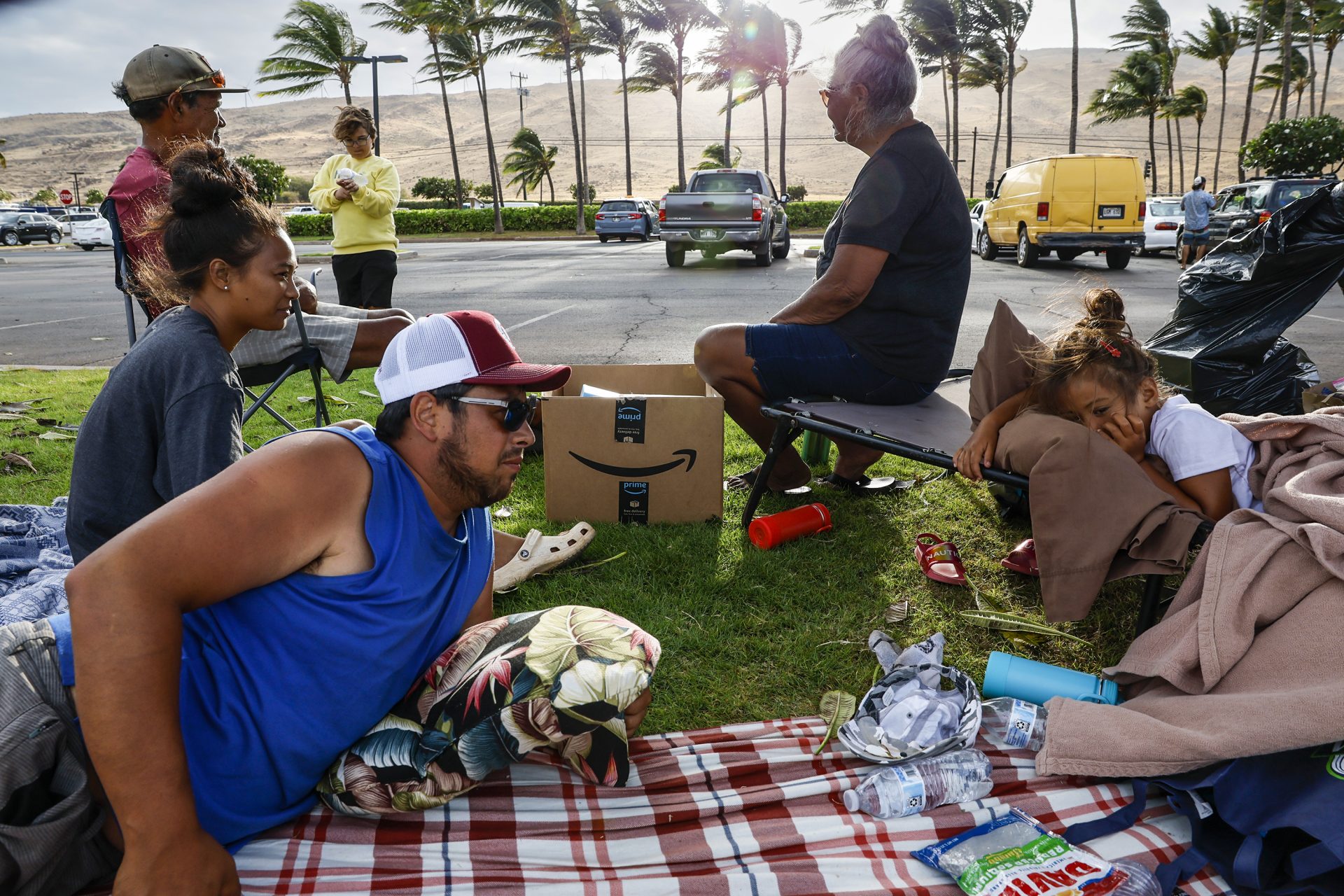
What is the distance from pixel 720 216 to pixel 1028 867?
51.2 ft

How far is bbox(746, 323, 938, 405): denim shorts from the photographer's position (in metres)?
3.76

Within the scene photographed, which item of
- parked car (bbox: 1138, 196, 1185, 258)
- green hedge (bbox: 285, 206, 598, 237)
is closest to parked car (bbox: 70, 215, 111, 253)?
green hedge (bbox: 285, 206, 598, 237)

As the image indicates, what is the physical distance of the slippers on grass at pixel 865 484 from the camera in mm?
4258

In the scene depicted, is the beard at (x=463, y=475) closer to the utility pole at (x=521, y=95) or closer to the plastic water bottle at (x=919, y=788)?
the plastic water bottle at (x=919, y=788)

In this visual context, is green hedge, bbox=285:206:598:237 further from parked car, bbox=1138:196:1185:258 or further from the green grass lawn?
the green grass lawn

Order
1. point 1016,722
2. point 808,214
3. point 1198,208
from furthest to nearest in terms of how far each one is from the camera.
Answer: point 808,214, point 1198,208, point 1016,722

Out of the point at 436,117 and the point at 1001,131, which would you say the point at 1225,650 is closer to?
the point at 1001,131

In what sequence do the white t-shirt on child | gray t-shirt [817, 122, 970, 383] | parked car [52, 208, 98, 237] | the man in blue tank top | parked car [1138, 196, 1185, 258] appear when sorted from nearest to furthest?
the man in blue tank top → the white t-shirt on child → gray t-shirt [817, 122, 970, 383] → parked car [1138, 196, 1185, 258] → parked car [52, 208, 98, 237]

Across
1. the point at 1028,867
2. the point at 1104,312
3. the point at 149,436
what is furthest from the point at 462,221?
the point at 1028,867

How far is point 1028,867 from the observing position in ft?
5.90

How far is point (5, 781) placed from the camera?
1.47 meters

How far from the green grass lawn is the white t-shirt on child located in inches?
24.5

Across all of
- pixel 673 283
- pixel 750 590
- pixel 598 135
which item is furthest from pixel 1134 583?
pixel 598 135

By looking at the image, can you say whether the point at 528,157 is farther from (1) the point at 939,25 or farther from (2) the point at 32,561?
(2) the point at 32,561
